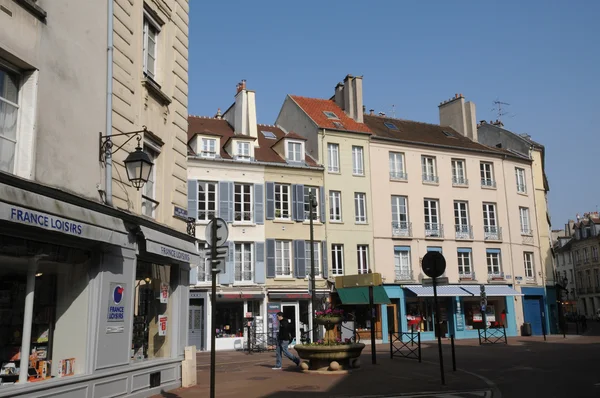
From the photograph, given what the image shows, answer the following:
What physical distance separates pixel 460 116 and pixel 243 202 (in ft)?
59.9

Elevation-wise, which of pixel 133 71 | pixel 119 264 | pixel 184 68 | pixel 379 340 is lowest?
pixel 379 340

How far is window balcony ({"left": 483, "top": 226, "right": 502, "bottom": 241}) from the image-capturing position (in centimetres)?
3356

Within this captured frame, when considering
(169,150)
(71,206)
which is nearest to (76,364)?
(71,206)

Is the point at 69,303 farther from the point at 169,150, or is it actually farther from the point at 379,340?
the point at 379,340

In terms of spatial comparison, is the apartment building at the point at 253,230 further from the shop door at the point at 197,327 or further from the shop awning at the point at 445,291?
the shop awning at the point at 445,291

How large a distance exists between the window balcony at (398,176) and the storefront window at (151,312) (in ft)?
70.7

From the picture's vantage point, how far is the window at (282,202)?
28219mm

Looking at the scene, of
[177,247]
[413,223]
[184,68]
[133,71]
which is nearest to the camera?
[133,71]

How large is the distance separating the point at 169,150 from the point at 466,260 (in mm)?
24804

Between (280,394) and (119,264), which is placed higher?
(119,264)

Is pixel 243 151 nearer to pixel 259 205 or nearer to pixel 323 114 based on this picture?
pixel 259 205

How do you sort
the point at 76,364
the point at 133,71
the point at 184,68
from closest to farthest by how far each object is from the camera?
the point at 76,364
the point at 133,71
the point at 184,68

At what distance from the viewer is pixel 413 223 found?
31.4m

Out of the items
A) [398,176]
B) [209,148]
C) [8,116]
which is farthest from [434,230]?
[8,116]
